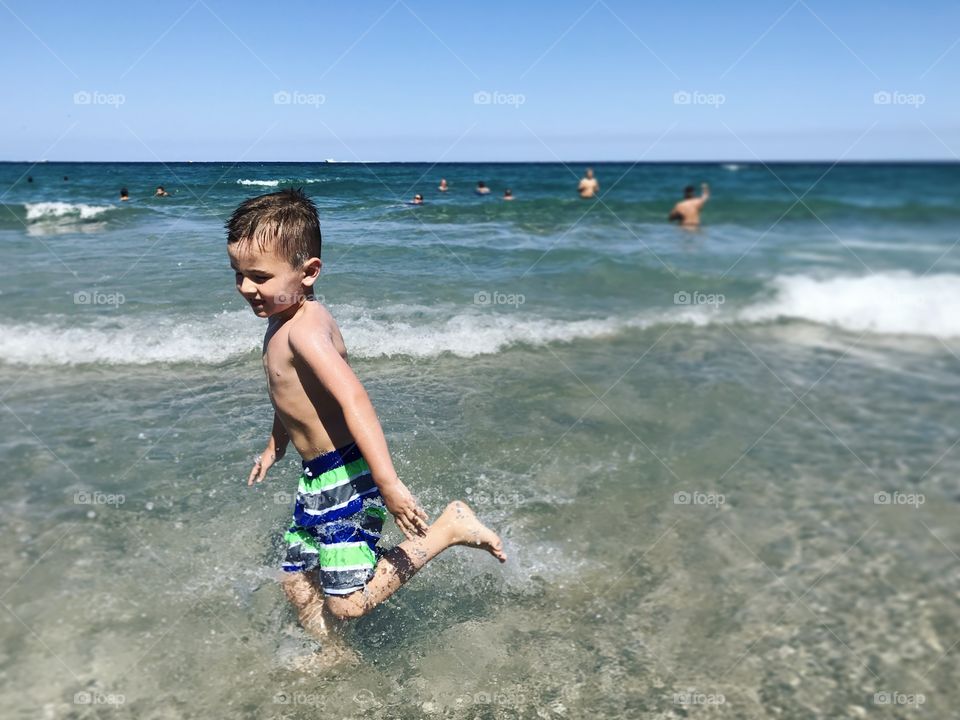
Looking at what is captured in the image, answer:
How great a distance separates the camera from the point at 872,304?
10.4 meters

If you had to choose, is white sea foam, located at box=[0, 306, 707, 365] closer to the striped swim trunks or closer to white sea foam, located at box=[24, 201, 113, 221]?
the striped swim trunks

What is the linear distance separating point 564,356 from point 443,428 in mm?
2373

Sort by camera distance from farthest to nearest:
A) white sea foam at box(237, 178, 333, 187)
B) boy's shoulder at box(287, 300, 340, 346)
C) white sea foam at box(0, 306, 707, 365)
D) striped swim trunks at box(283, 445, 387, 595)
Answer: white sea foam at box(0, 306, 707, 365), white sea foam at box(237, 178, 333, 187), striped swim trunks at box(283, 445, 387, 595), boy's shoulder at box(287, 300, 340, 346)

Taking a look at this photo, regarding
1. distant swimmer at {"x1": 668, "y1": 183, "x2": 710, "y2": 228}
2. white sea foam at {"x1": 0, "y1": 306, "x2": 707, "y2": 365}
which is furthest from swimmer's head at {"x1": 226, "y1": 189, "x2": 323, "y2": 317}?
distant swimmer at {"x1": 668, "y1": 183, "x2": 710, "y2": 228}

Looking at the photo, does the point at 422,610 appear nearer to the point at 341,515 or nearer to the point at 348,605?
the point at 348,605

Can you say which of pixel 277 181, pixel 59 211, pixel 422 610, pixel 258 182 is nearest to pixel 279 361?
pixel 422 610

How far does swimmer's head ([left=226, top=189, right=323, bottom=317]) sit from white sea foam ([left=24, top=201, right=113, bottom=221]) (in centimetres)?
1063

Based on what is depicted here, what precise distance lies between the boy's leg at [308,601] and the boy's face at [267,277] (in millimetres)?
1257

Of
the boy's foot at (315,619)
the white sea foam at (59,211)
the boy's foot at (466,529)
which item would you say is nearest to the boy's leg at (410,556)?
the boy's foot at (466,529)

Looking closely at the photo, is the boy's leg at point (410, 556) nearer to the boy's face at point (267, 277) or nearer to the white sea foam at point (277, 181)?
the boy's face at point (267, 277)

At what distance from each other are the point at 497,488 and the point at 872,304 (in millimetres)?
8649

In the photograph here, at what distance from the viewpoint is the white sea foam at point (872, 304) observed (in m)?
9.45

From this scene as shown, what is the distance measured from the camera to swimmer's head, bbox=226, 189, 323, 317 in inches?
97.3

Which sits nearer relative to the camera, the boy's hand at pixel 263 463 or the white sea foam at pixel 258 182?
the boy's hand at pixel 263 463
